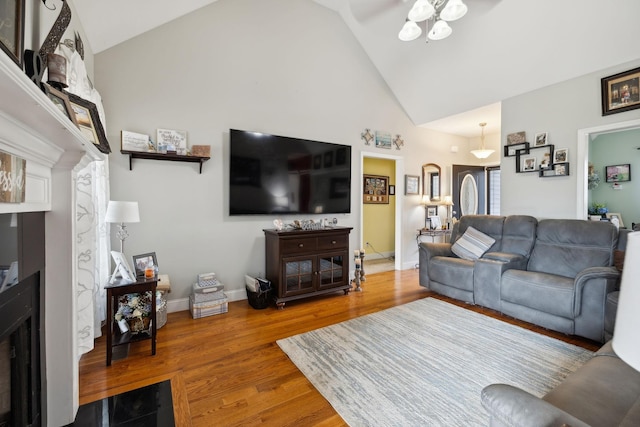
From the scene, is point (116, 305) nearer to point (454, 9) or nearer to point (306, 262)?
point (306, 262)

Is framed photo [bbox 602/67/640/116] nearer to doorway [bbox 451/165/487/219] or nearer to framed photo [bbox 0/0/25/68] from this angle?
doorway [bbox 451/165/487/219]

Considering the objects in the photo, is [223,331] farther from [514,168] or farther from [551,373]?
[514,168]

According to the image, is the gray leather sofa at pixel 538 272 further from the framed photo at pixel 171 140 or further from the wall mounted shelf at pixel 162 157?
the framed photo at pixel 171 140

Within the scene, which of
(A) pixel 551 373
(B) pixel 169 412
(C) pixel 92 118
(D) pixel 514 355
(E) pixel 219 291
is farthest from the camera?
(E) pixel 219 291

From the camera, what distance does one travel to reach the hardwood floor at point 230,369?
158 centimetres

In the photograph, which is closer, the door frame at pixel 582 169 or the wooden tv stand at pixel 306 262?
the wooden tv stand at pixel 306 262

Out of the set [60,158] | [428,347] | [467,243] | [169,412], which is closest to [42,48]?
[60,158]

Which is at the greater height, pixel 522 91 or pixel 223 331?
pixel 522 91

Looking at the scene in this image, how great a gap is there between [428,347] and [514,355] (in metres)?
0.64

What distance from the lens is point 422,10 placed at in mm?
2055

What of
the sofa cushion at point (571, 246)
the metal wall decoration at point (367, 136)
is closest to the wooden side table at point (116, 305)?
the metal wall decoration at point (367, 136)

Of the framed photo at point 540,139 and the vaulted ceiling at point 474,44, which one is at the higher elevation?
Result: the vaulted ceiling at point 474,44

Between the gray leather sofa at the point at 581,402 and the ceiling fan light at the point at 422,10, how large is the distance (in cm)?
236

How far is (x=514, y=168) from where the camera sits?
13.1 ft
